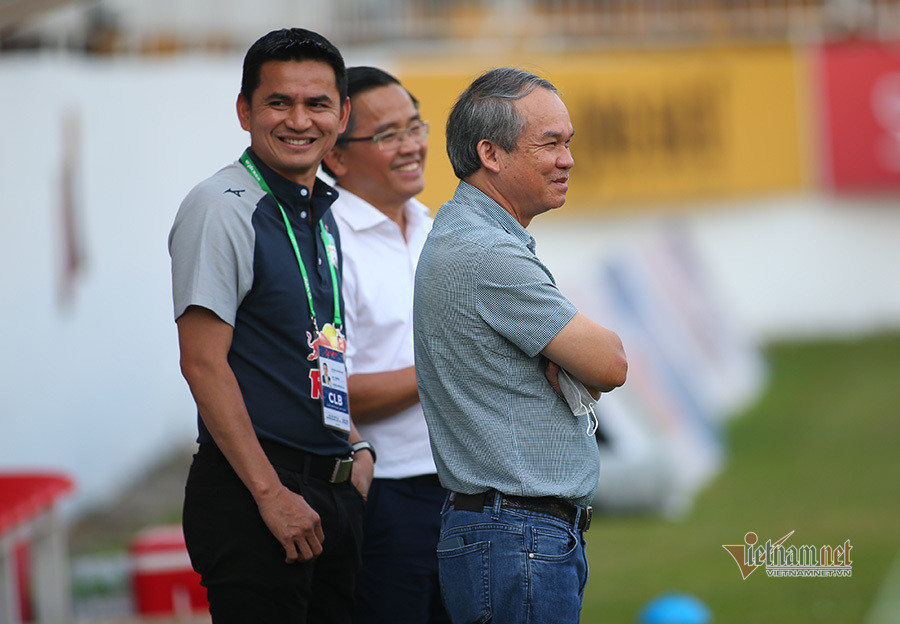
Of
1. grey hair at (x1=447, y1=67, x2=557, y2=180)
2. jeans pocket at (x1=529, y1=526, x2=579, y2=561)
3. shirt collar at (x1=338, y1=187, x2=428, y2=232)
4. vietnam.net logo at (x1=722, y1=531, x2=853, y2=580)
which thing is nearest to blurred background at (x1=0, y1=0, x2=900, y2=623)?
vietnam.net logo at (x1=722, y1=531, x2=853, y2=580)

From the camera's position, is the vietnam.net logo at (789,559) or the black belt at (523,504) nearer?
the black belt at (523,504)

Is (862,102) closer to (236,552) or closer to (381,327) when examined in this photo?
(381,327)

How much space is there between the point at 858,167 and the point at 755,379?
9.31 feet

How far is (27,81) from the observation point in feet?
21.5

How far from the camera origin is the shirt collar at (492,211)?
8.04 feet

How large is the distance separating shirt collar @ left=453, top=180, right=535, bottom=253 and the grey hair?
2.2 inches

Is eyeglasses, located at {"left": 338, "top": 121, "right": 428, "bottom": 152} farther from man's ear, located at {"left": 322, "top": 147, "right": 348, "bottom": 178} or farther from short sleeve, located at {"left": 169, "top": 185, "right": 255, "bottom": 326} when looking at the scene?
short sleeve, located at {"left": 169, "top": 185, "right": 255, "bottom": 326}

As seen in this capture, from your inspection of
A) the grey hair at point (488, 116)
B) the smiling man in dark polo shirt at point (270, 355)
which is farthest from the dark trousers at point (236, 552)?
the grey hair at point (488, 116)

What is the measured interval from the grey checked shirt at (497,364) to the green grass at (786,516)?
295cm

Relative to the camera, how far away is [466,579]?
7.89ft

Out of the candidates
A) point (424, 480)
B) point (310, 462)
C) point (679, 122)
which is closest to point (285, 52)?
point (310, 462)

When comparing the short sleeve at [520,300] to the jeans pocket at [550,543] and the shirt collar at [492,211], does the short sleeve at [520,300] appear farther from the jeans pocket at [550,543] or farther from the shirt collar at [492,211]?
the jeans pocket at [550,543]

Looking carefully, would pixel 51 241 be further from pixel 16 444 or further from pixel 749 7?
pixel 749 7

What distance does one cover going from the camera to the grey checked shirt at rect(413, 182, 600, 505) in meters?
2.33
